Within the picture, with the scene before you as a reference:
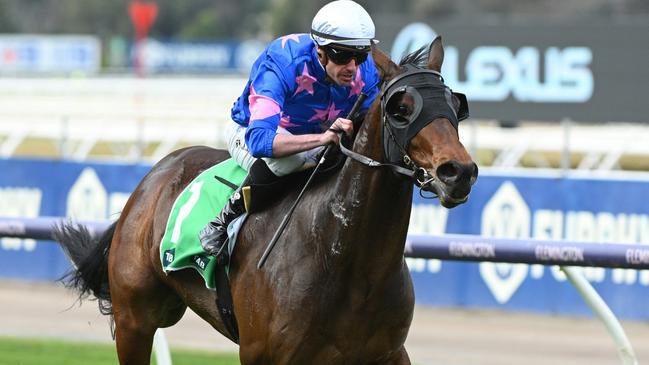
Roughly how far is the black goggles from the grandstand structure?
6395 mm

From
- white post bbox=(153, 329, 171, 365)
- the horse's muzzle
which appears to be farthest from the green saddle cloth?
the horse's muzzle

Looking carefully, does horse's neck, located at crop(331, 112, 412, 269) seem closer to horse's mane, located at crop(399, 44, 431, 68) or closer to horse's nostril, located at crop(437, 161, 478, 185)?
horse's mane, located at crop(399, 44, 431, 68)

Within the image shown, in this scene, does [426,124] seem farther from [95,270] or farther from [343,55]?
[95,270]

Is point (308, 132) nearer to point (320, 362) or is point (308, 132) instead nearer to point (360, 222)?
point (360, 222)

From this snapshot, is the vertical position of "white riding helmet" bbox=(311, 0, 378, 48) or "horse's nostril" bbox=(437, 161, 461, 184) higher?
"white riding helmet" bbox=(311, 0, 378, 48)

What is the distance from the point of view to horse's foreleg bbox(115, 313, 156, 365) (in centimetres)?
574

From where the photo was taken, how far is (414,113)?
414cm

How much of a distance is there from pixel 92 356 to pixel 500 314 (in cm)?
396

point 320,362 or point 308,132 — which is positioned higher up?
point 308,132

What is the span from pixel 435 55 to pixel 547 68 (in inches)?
337

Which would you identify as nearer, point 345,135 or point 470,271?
point 345,135

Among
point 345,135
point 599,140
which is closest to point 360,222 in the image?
point 345,135

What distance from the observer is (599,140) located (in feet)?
47.2

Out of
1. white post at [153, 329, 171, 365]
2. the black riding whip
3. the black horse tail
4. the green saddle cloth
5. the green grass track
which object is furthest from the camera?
the green grass track
